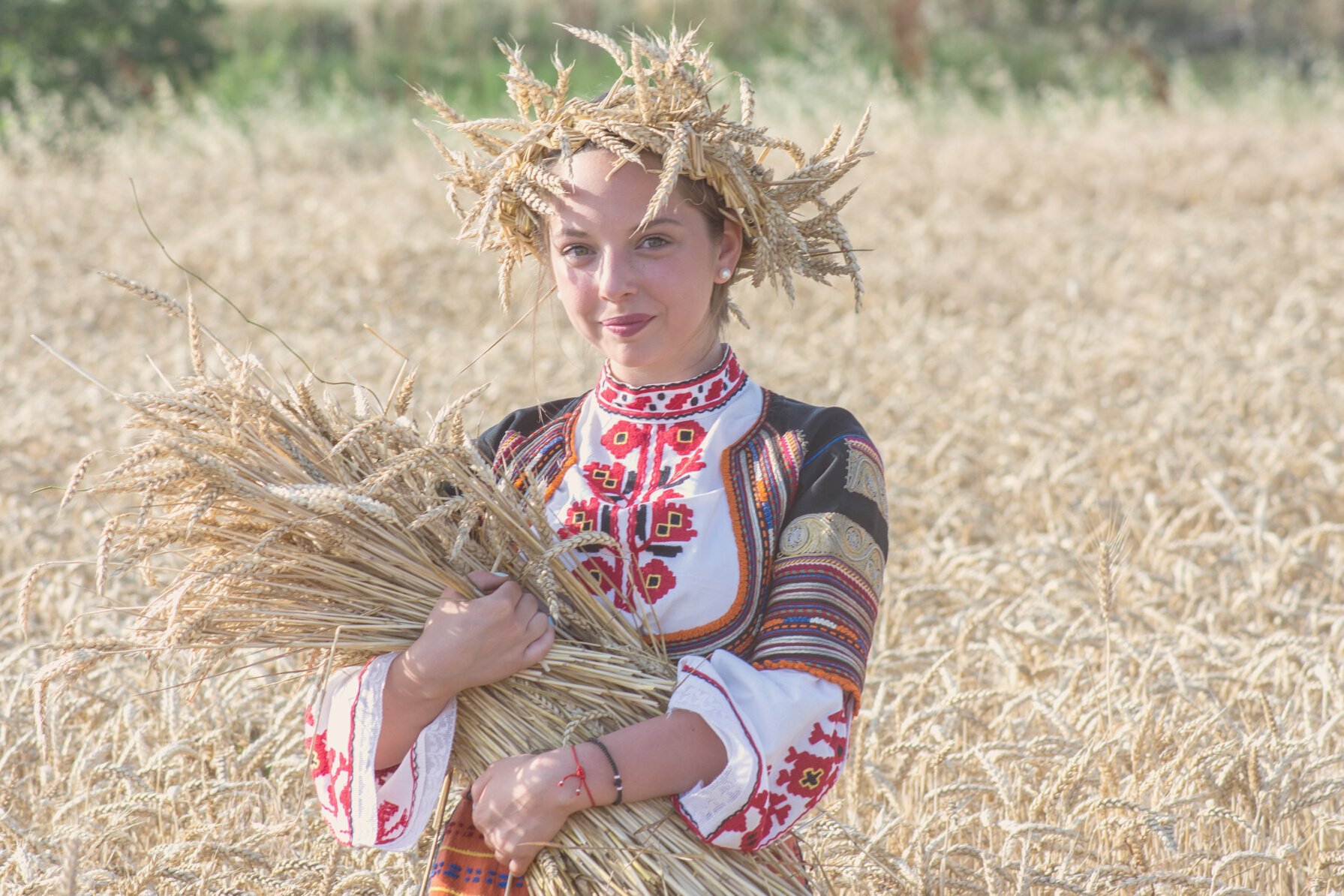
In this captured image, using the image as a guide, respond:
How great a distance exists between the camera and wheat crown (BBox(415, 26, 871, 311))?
75.6 inches

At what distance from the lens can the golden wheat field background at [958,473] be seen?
2586 mm

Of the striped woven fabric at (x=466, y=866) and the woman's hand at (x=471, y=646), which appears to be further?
the striped woven fabric at (x=466, y=866)

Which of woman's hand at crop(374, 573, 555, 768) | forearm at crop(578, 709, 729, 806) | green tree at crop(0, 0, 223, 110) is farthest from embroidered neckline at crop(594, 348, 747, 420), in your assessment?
green tree at crop(0, 0, 223, 110)

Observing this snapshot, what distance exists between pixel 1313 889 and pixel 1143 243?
22.2ft

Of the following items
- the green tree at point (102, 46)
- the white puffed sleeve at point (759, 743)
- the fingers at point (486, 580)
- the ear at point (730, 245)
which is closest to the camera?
the white puffed sleeve at point (759, 743)

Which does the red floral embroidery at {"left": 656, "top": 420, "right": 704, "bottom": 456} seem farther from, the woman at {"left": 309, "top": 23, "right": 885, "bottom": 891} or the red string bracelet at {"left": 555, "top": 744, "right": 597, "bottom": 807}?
the red string bracelet at {"left": 555, "top": 744, "right": 597, "bottom": 807}

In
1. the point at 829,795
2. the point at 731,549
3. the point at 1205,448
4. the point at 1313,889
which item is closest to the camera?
the point at 731,549

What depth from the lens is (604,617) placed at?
76.4 inches

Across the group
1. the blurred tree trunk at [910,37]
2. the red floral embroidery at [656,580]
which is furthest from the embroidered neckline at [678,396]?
the blurred tree trunk at [910,37]

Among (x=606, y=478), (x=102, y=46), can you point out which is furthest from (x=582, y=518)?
(x=102, y=46)

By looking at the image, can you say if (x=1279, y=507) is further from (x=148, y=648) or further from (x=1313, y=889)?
(x=148, y=648)

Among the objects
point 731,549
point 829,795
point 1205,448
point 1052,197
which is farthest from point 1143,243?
point 731,549

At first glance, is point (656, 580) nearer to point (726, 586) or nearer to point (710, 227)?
point (726, 586)

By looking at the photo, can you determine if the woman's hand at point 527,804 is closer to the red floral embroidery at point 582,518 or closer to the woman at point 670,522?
the woman at point 670,522
